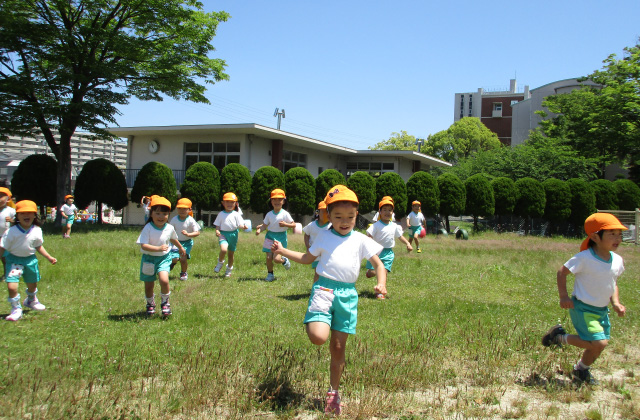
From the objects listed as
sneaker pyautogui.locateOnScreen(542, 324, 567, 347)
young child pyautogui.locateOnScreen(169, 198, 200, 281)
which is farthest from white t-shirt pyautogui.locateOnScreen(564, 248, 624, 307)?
young child pyautogui.locateOnScreen(169, 198, 200, 281)

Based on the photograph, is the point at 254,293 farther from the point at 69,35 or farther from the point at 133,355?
the point at 69,35

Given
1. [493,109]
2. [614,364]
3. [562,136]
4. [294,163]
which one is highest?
[493,109]

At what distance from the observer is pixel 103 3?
2034 cm

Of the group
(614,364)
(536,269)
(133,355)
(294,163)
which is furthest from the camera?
(294,163)

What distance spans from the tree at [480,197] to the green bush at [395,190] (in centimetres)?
343

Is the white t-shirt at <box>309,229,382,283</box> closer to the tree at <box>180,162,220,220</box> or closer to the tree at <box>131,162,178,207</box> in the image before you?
the tree at <box>180,162,220,220</box>

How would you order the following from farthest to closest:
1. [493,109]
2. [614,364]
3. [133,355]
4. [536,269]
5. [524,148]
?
[493,109]
[524,148]
[536,269]
[614,364]
[133,355]

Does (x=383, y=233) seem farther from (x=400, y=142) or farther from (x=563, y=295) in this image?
(x=400, y=142)

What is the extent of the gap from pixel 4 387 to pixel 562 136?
4555 cm

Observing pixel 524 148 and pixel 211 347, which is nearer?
pixel 211 347

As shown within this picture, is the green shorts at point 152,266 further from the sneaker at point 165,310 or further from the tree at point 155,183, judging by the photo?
the tree at point 155,183

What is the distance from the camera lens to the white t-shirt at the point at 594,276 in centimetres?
529

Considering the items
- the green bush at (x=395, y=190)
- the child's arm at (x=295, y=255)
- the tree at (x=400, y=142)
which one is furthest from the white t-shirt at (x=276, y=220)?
the tree at (x=400, y=142)

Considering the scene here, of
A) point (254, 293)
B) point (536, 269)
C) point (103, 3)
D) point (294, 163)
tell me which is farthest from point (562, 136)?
point (254, 293)
